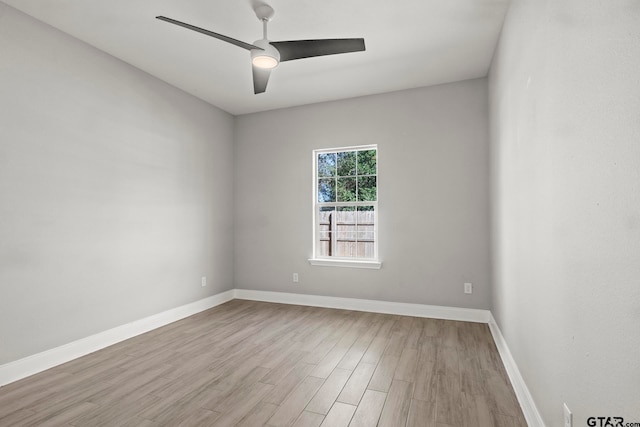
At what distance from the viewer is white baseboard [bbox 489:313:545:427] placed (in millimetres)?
1839

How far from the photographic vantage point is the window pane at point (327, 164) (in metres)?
4.65

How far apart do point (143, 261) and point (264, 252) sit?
5.64ft

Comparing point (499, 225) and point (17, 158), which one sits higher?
point (17, 158)

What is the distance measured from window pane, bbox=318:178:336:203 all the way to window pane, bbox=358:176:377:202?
0.39m

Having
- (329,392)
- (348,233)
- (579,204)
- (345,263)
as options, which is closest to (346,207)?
(348,233)

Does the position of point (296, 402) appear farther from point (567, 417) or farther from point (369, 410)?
point (567, 417)

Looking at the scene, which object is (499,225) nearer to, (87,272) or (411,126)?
(411,126)

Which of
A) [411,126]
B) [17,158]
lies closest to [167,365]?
[17,158]

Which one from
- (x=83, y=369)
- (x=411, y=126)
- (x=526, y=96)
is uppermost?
(x=411, y=126)

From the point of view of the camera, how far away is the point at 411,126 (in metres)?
4.13

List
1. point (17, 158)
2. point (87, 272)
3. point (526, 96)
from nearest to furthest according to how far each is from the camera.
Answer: point (526, 96) → point (17, 158) → point (87, 272)

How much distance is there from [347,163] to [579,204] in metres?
3.44

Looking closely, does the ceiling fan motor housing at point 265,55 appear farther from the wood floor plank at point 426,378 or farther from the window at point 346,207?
the wood floor plank at point 426,378

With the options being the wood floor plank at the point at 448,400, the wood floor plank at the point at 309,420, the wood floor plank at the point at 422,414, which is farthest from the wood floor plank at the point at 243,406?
the wood floor plank at the point at 448,400
